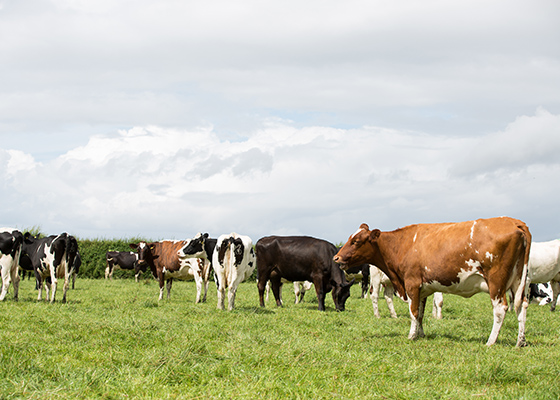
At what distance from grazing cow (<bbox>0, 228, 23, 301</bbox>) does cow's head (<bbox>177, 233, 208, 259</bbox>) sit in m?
4.73

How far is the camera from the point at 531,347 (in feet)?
29.1

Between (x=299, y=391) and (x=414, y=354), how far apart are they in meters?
2.90

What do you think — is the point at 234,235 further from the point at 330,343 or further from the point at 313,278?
the point at 330,343

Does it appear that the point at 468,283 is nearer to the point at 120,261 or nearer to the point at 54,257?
the point at 54,257

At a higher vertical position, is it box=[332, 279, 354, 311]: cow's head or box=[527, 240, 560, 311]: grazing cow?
box=[527, 240, 560, 311]: grazing cow

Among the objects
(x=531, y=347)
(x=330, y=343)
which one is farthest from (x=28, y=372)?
(x=531, y=347)

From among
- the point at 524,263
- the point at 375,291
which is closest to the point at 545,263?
the point at 375,291

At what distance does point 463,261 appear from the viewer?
9000mm

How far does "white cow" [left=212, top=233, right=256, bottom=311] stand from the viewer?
1352 cm

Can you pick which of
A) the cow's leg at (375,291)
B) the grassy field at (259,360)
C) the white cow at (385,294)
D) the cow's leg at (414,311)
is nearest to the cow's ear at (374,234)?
the cow's leg at (414,311)

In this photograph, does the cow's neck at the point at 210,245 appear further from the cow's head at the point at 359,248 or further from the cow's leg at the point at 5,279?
the cow's head at the point at 359,248

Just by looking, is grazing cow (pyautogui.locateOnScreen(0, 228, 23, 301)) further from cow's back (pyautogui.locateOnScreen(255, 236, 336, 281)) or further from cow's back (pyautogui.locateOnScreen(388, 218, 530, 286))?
cow's back (pyautogui.locateOnScreen(388, 218, 530, 286))

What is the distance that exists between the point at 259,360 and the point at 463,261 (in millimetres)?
4115

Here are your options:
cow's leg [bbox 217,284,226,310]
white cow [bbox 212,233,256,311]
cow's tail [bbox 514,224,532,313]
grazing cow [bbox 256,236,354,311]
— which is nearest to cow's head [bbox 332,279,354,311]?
grazing cow [bbox 256,236,354,311]
